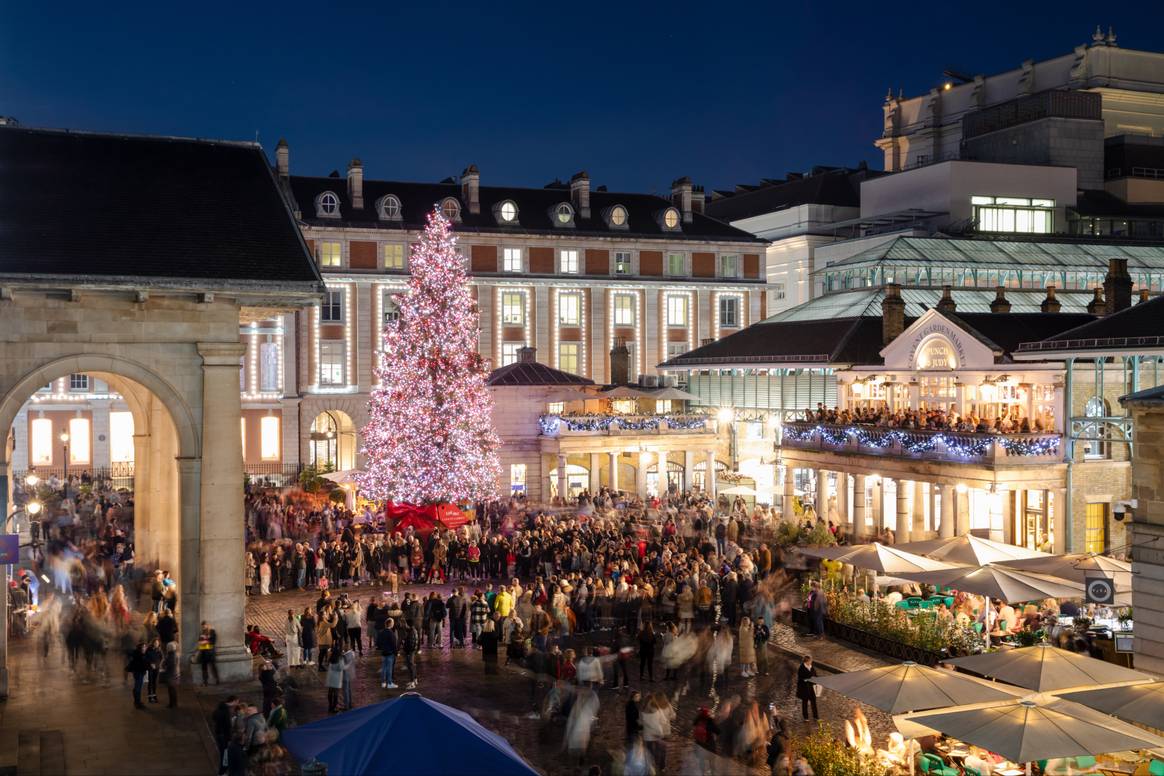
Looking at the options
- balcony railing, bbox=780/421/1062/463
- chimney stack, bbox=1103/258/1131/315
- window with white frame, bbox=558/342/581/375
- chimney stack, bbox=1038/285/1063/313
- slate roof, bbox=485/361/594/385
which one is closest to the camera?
balcony railing, bbox=780/421/1062/463

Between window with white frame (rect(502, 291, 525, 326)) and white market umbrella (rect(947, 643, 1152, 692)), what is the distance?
49.1 m

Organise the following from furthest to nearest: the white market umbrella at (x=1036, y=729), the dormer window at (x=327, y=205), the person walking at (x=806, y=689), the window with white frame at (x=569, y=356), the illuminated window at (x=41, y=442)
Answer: the window with white frame at (x=569, y=356) → the dormer window at (x=327, y=205) → the illuminated window at (x=41, y=442) → the person walking at (x=806, y=689) → the white market umbrella at (x=1036, y=729)

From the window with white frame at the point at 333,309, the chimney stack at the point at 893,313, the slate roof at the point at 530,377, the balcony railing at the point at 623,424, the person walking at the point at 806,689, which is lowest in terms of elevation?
the person walking at the point at 806,689

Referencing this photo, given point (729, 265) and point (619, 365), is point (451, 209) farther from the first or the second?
point (729, 265)

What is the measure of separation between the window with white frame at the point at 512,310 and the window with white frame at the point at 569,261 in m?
2.91

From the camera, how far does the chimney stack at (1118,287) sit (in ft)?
128

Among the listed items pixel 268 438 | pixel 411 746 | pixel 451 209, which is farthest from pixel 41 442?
pixel 411 746

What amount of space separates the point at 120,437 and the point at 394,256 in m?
16.1

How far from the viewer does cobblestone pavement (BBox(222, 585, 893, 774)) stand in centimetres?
1922

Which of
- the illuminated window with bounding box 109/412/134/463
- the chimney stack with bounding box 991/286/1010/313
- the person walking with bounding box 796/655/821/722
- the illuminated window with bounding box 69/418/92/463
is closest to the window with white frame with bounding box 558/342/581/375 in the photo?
the illuminated window with bounding box 109/412/134/463

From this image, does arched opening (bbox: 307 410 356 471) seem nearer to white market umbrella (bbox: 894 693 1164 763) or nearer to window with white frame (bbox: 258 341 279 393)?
window with white frame (bbox: 258 341 279 393)

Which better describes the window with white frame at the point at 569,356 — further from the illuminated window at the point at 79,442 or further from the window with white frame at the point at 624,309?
the illuminated window at the point at 79,442

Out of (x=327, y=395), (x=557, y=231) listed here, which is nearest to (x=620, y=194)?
(x=557, y=231)

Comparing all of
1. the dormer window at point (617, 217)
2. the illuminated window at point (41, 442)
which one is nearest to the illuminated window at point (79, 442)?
the illuminated window at point (41, 442)
